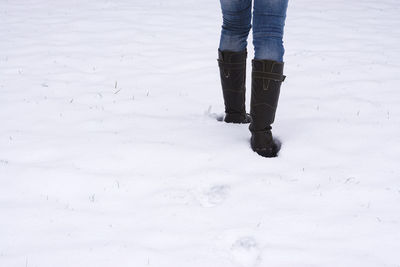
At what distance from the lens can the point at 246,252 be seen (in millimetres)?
1940

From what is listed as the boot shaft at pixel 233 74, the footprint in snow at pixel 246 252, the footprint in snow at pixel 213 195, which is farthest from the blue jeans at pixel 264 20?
the footprint in snow at pixel 246 252

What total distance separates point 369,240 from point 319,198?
39 centimetres

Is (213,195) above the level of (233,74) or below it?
below

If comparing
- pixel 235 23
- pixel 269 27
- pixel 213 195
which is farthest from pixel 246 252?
pixel 235 23

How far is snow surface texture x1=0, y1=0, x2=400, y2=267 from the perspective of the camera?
1982mm

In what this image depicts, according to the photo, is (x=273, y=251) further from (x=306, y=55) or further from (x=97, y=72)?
(x=306, y=55)

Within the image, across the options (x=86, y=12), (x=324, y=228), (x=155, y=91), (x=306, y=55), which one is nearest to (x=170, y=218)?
(x=324, y=228)

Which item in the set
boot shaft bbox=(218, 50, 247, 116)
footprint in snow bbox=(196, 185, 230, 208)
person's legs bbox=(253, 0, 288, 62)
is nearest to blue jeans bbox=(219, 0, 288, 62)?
person's legs bbox=(253, 0, 288, 62)

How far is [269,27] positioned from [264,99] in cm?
43

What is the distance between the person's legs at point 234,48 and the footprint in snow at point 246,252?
4.18ft

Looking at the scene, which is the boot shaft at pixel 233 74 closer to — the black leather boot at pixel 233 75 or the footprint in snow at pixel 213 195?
the black leather boot at pixel 233 75

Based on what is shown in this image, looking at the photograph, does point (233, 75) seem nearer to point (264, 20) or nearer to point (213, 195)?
point (264, 20)

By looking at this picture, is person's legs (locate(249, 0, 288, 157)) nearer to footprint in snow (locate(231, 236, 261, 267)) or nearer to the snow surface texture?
the snow surface texture

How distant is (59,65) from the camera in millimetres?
4551
